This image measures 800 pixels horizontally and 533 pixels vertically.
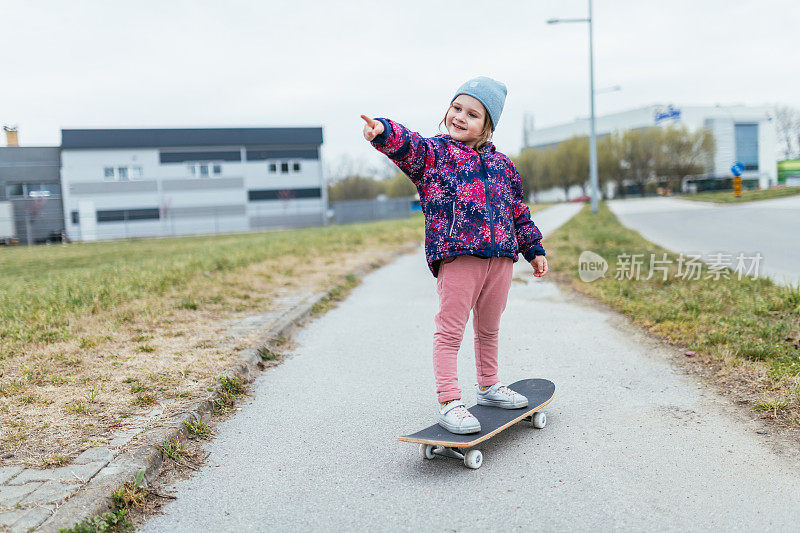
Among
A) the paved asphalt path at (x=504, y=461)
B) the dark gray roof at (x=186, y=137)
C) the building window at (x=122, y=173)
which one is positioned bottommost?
the paved asphalt path at (x=504, y=461)

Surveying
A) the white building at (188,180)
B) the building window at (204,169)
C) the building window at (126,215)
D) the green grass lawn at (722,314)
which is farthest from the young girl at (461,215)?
the building window at (204,169)

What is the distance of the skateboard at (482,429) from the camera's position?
2982 millimetres

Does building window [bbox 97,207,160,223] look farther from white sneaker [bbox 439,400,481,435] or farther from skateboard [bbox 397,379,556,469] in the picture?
white sneaker [bbox 439,400,481,435]

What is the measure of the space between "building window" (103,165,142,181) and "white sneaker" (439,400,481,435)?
176ft

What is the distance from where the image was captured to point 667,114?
86.1m

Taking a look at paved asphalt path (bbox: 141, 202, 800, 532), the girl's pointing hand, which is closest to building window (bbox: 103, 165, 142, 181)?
paved asphalt path (bbox: 141, 202, 800, 532)

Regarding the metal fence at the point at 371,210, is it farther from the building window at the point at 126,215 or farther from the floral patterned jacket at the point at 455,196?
the floral patterned jacket at the point at 455,196

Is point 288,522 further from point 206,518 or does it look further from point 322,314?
point 322,314

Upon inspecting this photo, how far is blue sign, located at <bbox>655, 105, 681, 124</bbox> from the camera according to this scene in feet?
280

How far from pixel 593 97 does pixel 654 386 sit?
89.2 feet

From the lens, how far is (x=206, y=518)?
2.57 m

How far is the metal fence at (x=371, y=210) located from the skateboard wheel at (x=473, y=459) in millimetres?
46015

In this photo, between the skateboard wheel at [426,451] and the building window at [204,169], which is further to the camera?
the building window at [204,169]

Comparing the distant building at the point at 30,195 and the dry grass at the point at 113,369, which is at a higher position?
the distant building at the point at 30,195
